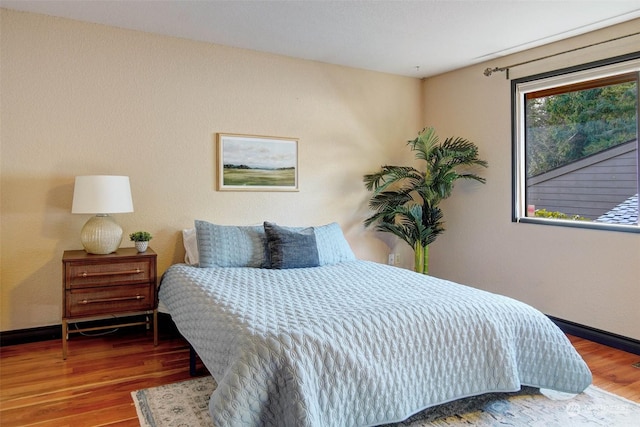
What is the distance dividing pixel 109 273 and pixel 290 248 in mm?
1295

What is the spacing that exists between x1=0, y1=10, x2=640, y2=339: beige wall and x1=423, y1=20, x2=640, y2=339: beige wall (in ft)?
0.04

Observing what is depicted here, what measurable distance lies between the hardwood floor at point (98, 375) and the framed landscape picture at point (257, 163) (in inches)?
56.6

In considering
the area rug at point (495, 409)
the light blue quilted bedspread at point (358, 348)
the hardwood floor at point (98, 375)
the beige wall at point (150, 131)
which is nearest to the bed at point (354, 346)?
the light blue quilted bedspread at point (358, 348)

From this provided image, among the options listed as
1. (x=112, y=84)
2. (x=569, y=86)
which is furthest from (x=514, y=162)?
(x=112, y=84)

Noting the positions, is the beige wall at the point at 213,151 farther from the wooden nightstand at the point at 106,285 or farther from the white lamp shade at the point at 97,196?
the wooden nightstand at the point at 106,285

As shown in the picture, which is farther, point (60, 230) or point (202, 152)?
point (202, 152)

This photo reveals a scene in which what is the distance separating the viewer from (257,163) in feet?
13.2

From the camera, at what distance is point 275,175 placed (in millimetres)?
4109

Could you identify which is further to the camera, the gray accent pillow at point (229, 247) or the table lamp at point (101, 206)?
the gray accent pillow at point (229, 247)

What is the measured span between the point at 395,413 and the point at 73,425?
1.57 metres

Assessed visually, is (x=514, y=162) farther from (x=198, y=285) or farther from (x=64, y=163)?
(x=64, y=163)

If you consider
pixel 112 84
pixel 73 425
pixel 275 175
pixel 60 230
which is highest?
pixel 112 84

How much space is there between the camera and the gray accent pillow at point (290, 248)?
3.32 meters

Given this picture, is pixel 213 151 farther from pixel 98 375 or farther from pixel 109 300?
pixel 98 375
